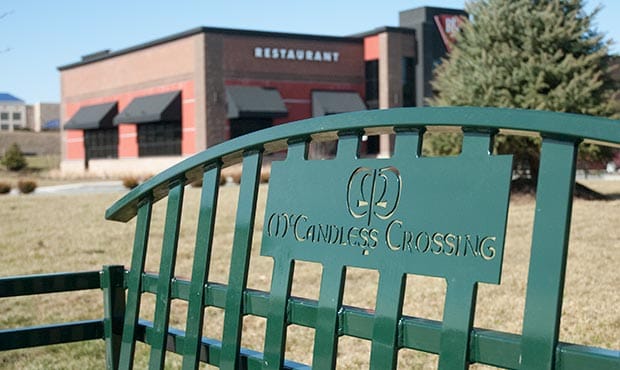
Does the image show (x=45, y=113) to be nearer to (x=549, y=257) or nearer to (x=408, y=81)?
(x=408, y=81)

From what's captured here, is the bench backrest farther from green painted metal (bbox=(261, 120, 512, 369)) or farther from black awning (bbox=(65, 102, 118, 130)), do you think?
black awning (bbox=(65, 102, 118, 130))

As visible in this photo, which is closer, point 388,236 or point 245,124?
point 388,236

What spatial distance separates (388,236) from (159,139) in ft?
160

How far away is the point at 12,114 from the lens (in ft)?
474

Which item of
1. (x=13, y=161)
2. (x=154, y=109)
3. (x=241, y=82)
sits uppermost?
(x=241, y=82)

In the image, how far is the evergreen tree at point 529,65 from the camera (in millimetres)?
19656

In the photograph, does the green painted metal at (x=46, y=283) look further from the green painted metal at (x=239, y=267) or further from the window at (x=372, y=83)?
→ the window at (x=372, y=83)

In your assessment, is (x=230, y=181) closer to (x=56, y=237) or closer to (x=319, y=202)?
(x=56, y=237)

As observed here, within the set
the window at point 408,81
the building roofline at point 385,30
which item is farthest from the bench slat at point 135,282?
the window at point 408,81

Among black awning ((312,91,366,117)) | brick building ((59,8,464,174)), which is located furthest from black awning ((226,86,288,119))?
black awning ((312,91,366,117))

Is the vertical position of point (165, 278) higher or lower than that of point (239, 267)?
lower

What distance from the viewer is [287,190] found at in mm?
2984

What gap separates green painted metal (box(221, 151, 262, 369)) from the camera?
10.1ft

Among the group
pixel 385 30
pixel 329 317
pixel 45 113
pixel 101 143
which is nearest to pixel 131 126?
pixel 101 143
